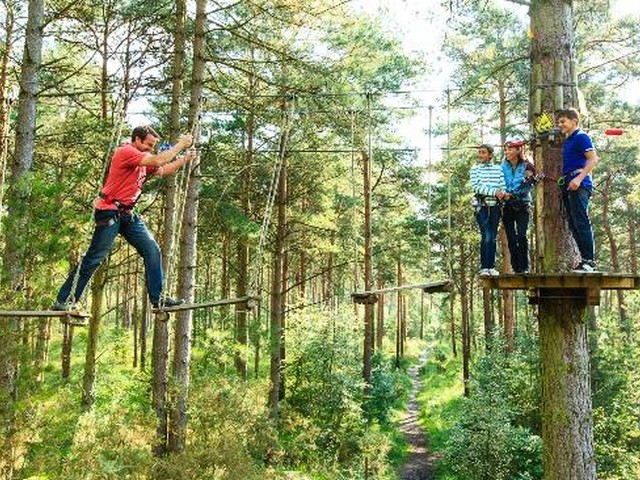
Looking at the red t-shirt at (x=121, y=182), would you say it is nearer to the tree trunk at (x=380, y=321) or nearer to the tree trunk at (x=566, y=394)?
the tree trunk at (x=566, y=394)

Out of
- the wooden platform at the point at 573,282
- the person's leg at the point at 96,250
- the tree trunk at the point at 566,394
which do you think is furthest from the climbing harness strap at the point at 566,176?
the person's leg at the point at 96,250

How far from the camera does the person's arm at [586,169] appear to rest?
5.52 meters

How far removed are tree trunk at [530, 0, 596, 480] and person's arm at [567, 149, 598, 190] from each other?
527 mm

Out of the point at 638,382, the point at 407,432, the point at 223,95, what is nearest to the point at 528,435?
the point at 638,382

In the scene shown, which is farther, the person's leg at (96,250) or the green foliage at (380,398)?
the green foliage at (380,398)

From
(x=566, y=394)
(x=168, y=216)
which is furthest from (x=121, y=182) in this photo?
(x=566, y=394)

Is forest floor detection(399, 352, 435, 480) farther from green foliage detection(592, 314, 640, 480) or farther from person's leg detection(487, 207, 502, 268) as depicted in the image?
person's leg detection(487, 207, 502, 268)

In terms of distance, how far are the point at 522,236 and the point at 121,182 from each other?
4.26m

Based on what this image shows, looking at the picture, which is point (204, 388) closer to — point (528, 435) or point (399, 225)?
point (528, 435)

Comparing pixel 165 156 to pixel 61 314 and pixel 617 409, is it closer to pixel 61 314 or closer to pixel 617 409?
pixel 61 314

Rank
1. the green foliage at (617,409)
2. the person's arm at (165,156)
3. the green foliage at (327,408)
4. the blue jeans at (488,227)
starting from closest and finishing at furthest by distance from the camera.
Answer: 1. the person's arm at (165,156)
2. the blue jeans at (488,227)
3. the green foliage at (617,409)
4. the green foliage at (327,408)

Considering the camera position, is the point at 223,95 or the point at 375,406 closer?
the point at 223,95

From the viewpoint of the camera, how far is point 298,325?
18156 millimetres

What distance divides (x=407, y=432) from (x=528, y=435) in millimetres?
7095
